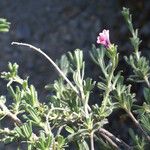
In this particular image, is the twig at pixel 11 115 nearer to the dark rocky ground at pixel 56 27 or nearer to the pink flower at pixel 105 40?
the pink flower at pixel 105 40

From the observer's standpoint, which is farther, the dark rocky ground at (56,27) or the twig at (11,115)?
the dark rocky ground at (56,27)

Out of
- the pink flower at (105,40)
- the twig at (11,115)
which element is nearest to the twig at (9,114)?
the twig at (11,115)

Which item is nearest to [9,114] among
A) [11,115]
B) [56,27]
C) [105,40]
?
[11,115]

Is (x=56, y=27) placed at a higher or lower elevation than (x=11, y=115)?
higher

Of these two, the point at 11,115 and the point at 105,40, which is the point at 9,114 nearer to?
the point at 11,115

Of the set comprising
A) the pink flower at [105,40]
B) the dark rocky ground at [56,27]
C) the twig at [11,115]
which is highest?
the dark rocky ground at [56,27]

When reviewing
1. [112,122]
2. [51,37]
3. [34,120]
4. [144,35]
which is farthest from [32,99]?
[51,37]

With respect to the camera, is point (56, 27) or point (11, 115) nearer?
point (11, 115)

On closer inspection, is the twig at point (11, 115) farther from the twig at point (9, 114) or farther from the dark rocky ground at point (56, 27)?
the dark rocky ground at point (56, 27)

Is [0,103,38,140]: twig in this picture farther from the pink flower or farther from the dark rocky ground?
the dark rocky ground

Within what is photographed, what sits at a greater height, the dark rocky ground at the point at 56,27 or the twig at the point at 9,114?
the dark rocky ground at the point at 56,27
